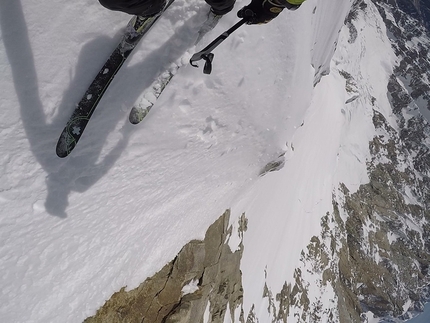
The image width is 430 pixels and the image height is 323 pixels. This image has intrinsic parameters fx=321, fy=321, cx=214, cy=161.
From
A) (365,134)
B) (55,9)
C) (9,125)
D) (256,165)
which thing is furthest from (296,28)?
(365,134)

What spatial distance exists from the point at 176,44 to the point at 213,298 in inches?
159

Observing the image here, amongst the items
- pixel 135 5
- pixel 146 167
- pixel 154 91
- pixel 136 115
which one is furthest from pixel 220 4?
pixel 146 167

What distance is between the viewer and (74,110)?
2555 millimetres

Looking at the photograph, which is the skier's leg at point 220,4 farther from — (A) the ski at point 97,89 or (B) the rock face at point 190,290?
(B) the rock face at point 190,290

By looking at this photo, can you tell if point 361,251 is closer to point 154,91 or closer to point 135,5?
point 154,91

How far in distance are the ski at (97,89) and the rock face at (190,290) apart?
69.4 inches

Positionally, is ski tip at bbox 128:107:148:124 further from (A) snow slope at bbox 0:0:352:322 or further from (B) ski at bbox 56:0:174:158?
(B) ski at bbox 56:0:174:158

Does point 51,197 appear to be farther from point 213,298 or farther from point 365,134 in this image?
point 365,134

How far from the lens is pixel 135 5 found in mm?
1660

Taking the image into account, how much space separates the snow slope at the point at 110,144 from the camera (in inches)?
95.0

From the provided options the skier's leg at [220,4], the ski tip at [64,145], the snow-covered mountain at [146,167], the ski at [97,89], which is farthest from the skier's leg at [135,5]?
the ski tip at [64,145]

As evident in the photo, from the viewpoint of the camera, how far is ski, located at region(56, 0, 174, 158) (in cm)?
250

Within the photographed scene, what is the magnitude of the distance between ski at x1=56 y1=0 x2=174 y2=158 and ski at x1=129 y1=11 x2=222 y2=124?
0.30 metres

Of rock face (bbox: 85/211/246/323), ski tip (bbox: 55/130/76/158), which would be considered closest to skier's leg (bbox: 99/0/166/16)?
ski tip (bbox: 55/130/76/158)
